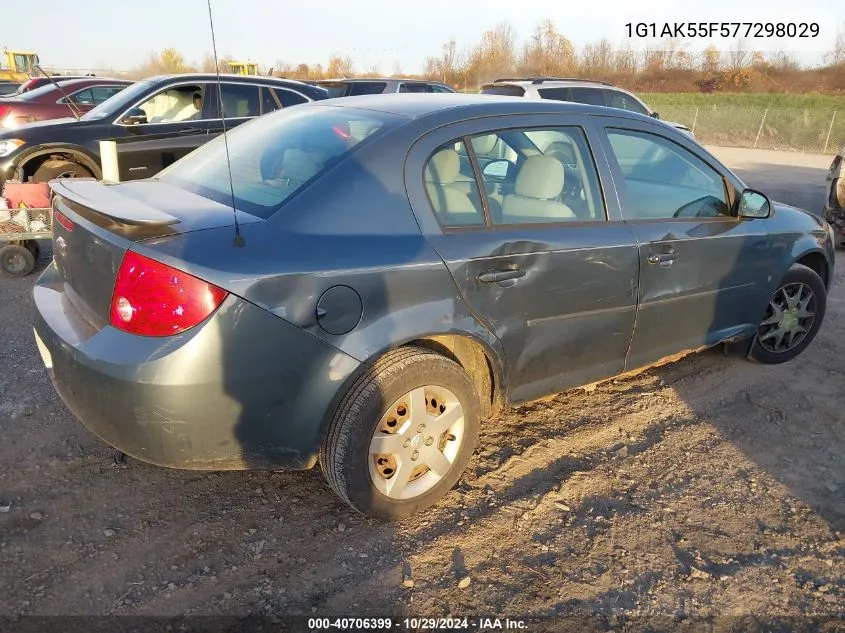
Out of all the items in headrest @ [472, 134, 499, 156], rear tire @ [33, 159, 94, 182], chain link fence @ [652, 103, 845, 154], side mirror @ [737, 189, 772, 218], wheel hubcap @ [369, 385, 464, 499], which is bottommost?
chain link fence @ [652, 103, 845, 154]

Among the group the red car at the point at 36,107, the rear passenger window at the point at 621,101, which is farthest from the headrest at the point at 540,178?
the rear passenger window at the point at 621,101

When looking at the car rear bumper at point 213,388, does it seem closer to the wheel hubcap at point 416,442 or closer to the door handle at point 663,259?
the wheel hubcap at point 416,442

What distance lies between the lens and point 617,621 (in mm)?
2354

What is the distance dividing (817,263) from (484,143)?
2.87m

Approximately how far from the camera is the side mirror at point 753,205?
3838mm

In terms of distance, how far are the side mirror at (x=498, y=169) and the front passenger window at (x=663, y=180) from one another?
641 millimetres

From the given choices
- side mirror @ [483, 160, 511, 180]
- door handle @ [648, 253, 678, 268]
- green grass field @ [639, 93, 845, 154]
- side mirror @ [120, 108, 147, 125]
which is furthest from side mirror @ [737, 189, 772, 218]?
green grass field @ [639, 93, 845, 154]

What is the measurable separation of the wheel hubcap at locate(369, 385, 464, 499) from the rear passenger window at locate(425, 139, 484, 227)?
72 centimetres

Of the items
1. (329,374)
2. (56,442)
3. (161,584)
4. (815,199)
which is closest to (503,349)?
(329,374)

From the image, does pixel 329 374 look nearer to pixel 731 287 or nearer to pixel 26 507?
pixel 26 507

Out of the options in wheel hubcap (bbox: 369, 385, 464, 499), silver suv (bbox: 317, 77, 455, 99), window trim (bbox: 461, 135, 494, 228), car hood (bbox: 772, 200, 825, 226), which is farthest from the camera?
silver suv (bbox: 317, 77, 455, 99)

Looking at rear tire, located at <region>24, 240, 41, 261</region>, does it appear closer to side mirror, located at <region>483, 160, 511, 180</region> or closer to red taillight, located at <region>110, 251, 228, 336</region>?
red taillight, located at <region>110, 251, 228, 336</region>

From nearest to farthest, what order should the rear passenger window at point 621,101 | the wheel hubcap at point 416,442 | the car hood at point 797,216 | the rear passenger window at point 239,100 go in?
the wheel hubcap at point 416,442 → the car hood at point 797,216 → the rear passenger window at point 239,100 → the rear passenger window at point 621,101

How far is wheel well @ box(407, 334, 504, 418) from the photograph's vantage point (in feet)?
9.27
